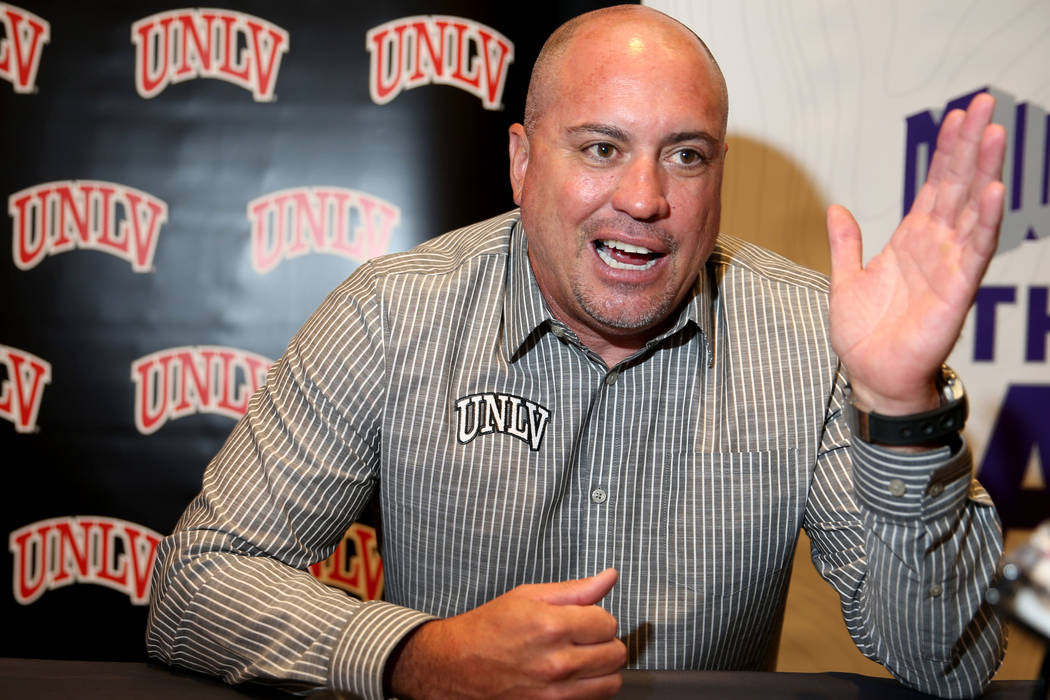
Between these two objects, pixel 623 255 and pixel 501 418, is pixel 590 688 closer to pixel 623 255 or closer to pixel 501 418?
pixel 501 418

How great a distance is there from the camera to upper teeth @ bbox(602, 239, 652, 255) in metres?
1.61

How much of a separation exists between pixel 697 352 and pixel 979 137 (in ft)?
2.26

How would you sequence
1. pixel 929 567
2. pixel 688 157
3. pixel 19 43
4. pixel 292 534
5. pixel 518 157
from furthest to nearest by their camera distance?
pixel 19 43, pixel 518 157, pixel 688 157, pixel 292 534, pixel 929 567

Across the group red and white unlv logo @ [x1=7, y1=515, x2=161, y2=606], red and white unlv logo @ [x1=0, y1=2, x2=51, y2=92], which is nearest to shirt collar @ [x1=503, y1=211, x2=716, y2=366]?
red and white unlv logo @ [x1=7, y1=515, x2=161, y2=606]

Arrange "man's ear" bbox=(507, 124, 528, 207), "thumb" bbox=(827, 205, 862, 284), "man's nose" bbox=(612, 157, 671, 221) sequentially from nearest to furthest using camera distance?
"thumb" bbox=(827, 205, 862, 284), "man's nose" bbox=(612, 157, 671, 221), "man's ear" bbox=(507, 124, 528, 207)

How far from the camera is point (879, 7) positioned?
2584 millimetres

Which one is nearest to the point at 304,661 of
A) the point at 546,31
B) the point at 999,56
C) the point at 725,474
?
the point at 725,474

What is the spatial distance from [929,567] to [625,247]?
2.37ft

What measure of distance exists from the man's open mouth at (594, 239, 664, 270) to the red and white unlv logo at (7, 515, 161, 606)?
1.79 meters

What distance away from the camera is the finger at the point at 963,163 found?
113 centimetres

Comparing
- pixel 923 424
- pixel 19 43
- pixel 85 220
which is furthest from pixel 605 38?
pixel 19 43

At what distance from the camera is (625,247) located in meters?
1.62

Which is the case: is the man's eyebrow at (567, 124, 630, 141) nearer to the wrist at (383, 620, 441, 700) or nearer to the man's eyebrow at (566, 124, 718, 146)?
the man's eyebrow at (566, 124, 718, 146)

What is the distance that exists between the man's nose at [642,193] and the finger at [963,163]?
1.61 ft
